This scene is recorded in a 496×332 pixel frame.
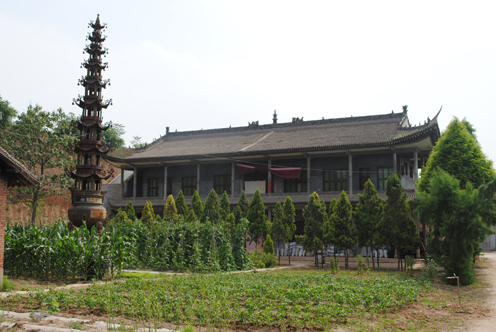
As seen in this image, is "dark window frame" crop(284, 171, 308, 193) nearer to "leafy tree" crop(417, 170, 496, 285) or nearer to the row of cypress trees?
the row of cypress trees

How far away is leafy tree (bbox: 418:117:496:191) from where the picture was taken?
622 inches

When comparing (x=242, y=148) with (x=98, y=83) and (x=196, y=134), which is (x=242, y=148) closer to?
(x=196, y=134)

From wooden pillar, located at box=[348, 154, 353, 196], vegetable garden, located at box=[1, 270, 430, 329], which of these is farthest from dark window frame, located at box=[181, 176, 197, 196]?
vegetable garden, located at box=[1, 270, 430, 329]

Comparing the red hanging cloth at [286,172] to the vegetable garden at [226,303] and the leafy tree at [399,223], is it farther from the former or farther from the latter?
the vegetable garden at [226,303]

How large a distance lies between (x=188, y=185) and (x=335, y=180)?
1037cm

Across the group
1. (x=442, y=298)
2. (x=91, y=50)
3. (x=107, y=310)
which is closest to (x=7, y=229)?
(x=107, y=310)

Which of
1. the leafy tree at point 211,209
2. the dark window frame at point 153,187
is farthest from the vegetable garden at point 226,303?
the dark window frame at point 153,187

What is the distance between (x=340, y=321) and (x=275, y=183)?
892 inches

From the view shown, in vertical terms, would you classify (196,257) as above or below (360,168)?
below

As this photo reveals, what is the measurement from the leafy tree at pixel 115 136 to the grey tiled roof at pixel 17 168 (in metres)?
36.2

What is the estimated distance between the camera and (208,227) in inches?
580

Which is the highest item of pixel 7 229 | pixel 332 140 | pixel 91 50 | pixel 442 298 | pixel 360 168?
pixel 91 50

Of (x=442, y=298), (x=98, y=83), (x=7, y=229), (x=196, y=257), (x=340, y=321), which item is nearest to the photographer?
(x=340, y=321)

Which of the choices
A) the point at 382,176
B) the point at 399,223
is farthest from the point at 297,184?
the point at 399,223
